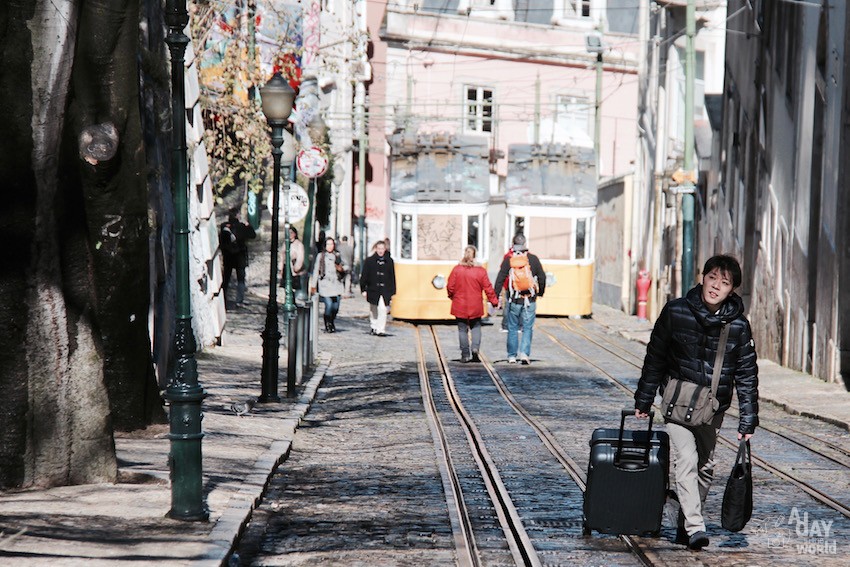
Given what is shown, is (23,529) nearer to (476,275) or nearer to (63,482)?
(63,482)

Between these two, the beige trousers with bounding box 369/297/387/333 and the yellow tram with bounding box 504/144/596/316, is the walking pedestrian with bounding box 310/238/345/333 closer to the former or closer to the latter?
the beige trousers with bounding box 369/297/387/333

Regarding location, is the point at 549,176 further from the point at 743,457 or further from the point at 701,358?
the point at 743,457

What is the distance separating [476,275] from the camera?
2183 cm

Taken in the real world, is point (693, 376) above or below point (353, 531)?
above

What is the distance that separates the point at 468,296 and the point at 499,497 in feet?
38.4

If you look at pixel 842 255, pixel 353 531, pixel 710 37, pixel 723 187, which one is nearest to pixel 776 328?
pixel 842 255

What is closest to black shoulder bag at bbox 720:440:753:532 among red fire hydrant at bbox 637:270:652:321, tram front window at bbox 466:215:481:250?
tram front window at bbox 466:215:481:250

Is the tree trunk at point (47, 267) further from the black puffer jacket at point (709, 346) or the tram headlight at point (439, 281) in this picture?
the tram headlight at point (439, 281)

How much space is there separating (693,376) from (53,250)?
3923 millimetres

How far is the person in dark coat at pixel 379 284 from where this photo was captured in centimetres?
2723

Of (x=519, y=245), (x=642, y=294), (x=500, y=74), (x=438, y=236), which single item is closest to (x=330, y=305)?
(x=438, y=236)

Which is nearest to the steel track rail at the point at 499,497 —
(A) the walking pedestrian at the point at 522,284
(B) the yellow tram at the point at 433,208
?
(A) the walking pedestrian at the point at 522,284

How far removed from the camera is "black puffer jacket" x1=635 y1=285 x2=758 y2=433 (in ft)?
26.1

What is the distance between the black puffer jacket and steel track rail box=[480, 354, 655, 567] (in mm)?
863
